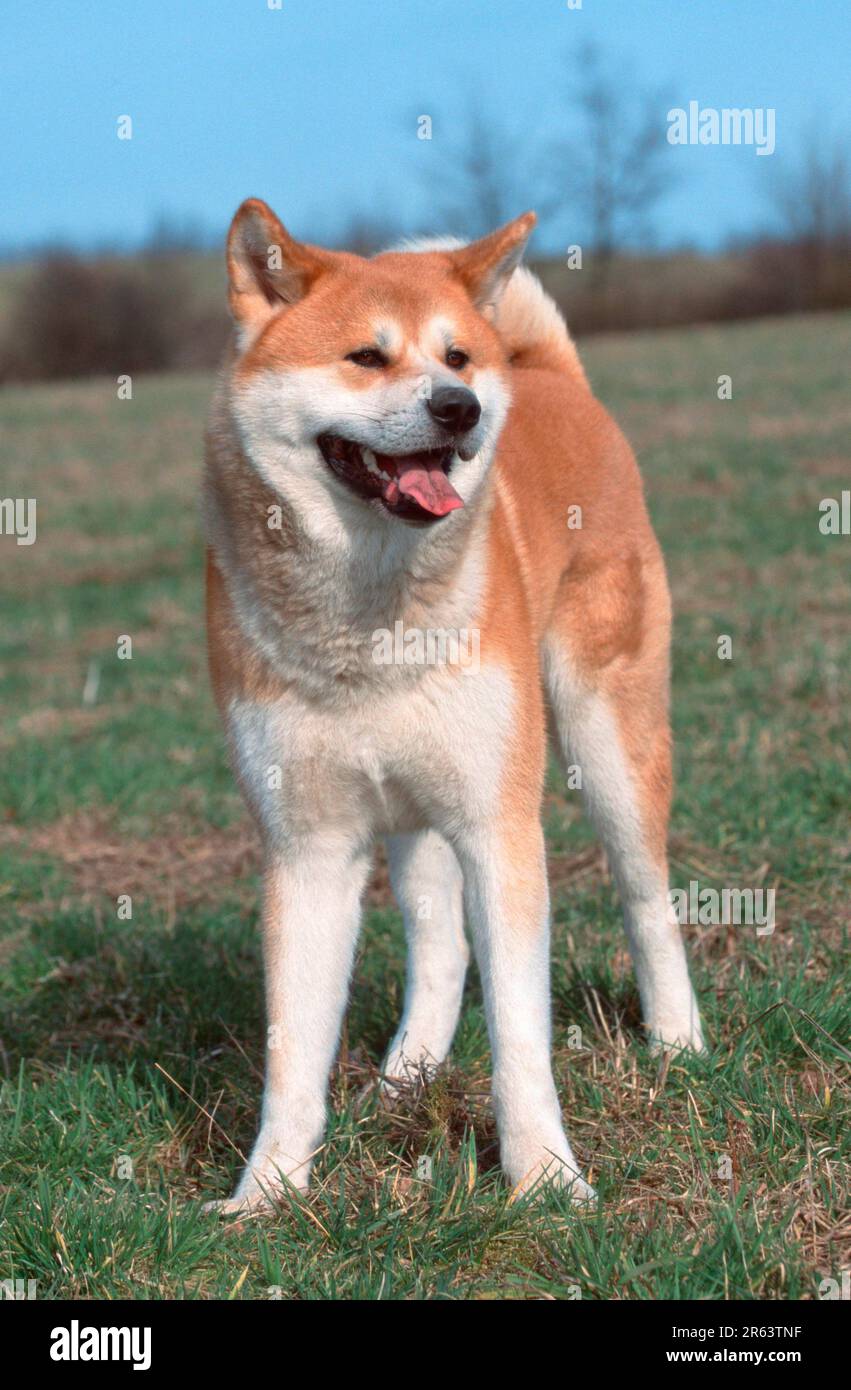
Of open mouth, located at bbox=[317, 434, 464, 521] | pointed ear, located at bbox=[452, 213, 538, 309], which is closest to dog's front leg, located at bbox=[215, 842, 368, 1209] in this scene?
open mouth, located at bbox=[317, 434, 464, 521]

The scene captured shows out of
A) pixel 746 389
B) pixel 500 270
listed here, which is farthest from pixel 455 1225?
pixel 746 389

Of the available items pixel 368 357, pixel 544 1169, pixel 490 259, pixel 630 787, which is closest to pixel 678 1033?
pixel 630 787

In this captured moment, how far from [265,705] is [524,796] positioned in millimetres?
564

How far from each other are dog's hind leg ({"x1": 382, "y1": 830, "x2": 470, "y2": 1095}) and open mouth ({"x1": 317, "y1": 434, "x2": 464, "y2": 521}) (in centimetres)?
96

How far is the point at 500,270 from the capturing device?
3244 millimetres

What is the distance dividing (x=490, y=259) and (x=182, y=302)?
3614 cm

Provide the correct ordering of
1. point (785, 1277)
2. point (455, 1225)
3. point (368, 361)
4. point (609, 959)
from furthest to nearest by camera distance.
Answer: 1. point (609, 959)
2. point (368, 361)
3. point (455, 1225)
4. point (785, 1277)

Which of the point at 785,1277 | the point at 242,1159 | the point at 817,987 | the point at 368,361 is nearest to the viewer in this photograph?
the point at 785,1277

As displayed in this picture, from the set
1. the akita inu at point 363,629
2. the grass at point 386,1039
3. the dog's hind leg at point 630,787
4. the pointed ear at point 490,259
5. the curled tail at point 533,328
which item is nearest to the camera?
the grass at point 386,1039

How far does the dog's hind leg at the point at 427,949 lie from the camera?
3.47m

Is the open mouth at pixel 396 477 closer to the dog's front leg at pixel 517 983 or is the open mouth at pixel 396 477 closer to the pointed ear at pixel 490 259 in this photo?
the pointed ear at pixel 490 259

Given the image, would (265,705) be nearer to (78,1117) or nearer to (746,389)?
(78,1117)

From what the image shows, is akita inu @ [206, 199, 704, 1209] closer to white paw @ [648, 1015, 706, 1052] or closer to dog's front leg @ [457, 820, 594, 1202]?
dog's front leg @ [457, 820, 594, 1202]

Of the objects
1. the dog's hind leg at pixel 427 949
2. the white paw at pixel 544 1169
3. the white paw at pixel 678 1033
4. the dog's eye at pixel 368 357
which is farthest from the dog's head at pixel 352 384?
the white paw at pixel 678 1033
